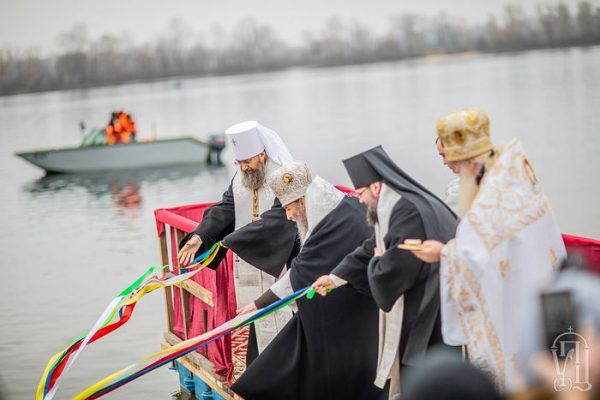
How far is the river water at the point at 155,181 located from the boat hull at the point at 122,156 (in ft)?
1.25

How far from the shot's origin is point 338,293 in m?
6.51

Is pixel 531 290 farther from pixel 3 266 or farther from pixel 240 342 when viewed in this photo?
pixel 3 266

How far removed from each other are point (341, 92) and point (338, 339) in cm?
8087

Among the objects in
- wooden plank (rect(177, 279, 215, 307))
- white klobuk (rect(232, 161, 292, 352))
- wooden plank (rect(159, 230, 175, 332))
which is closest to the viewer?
white klobuk (rect(232, 161, 292, 352))

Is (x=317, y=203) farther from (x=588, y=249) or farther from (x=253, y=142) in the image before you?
(x=588, y=249)

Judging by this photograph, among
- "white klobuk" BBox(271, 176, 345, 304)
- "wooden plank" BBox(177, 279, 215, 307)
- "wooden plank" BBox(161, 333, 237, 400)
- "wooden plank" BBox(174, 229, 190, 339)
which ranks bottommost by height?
"wooden plank" BBox(161, 333, 237, 400)

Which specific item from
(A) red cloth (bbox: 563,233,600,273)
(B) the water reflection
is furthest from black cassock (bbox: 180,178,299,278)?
(B) the water reflection

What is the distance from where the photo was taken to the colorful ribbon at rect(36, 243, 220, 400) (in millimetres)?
6914

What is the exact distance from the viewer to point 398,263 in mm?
5328

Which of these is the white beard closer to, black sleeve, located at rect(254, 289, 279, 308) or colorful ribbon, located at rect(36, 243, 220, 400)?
black sleeve, located at rect(254, 289, 279, 308)

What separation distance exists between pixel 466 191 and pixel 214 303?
3.09 m

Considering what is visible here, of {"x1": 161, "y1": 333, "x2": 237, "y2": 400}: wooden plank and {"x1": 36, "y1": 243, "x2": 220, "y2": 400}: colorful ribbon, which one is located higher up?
{"x1": 36, "y1": 243, "x2": 220, "y2": 400}: colorful ribbon

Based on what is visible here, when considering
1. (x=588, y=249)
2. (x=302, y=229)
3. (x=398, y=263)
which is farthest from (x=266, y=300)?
(x=588, y=249)

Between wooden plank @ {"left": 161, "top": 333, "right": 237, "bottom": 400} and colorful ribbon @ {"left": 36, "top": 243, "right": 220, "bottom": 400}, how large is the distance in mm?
664
